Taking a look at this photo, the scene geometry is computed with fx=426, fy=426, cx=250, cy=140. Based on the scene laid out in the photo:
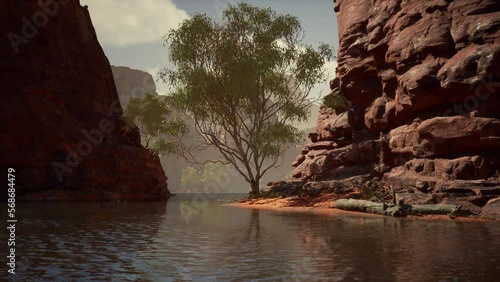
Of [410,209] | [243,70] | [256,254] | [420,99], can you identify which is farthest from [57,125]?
[256,254]

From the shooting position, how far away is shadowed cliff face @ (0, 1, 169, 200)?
4166 centimetres

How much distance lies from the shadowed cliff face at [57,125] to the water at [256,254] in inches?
1152

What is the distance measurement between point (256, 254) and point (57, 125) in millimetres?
39765

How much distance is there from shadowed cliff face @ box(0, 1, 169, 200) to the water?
2926cm

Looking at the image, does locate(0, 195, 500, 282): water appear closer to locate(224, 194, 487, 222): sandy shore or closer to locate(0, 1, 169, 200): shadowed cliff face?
locate(224, 194, 487, 222): sandy shore

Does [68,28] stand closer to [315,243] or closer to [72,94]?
[72,94]

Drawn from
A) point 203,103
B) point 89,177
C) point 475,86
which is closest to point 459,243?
point 475,86

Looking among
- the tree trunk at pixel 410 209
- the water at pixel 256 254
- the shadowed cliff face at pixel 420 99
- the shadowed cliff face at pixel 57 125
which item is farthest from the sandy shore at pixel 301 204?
the shadowed cliff face at pixel 57 125

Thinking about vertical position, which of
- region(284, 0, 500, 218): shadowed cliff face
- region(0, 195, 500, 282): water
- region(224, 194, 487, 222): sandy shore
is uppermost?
region(284, 0, 500, 218): shadowed cliff face

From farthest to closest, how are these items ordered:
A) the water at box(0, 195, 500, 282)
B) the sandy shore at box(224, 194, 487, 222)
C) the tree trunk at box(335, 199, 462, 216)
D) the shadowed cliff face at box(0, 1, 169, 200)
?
the shadowed cliff face at box(0, 1, 169, 200), the sandy shore at box(224, 194, 487, 222), the tree trunk at box(335, 199, 462, 216), the water at box(0, 195, 500, 282)

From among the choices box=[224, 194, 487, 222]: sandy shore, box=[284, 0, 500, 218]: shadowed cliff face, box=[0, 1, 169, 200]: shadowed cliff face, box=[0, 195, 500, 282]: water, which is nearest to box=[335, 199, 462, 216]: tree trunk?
box=[284, 0, 500, 218]: shadowed cliff face

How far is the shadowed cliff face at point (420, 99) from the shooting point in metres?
24.7

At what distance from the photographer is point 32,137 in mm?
42438

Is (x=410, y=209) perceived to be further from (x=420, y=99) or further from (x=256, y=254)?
(x=256, y=254)
